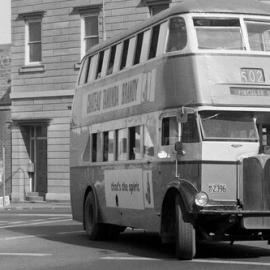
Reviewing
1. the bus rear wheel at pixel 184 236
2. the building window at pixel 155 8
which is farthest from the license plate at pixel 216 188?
the building window at pixel 155 8

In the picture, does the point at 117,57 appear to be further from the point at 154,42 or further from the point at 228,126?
the point at 228,126

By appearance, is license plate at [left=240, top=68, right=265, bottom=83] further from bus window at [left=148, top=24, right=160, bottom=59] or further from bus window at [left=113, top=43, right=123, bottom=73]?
bus window at [left=113, top=43, right=123, bottom=73]

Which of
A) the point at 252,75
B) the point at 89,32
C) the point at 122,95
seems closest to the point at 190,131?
the point at 252,75

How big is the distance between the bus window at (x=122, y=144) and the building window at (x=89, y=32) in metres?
22.2

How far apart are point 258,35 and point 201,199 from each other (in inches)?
125

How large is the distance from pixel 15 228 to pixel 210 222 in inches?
382

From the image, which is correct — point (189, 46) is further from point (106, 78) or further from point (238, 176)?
point (106, 78)

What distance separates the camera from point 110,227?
17641 millimetres

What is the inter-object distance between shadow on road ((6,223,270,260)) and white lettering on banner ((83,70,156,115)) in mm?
2808

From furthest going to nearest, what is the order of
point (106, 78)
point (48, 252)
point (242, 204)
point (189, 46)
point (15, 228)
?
point (15, 228)
point (106, 78)
point (48, 252)
point (189, 46)
point (242, 204)

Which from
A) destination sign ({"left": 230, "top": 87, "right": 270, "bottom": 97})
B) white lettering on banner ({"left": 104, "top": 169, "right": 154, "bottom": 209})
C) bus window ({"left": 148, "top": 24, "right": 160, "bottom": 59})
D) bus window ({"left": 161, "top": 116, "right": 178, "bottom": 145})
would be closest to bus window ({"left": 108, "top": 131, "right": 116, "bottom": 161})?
white lettering on banner ({"left": 104, "top": 169, "right": 154, "bottom": 209})

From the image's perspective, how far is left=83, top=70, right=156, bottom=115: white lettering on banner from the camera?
14469 millimetres

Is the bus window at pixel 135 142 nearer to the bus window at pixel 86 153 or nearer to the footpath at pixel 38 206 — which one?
the bus window at pixel 86 153

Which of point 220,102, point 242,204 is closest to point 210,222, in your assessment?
point 242,204
